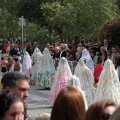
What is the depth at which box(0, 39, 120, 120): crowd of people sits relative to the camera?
465 cm

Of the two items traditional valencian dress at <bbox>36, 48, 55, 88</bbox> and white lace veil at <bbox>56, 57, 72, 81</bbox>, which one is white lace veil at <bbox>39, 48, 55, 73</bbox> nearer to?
traditional valencian dress at <bbox>36, 48, 55, 88</bbox>

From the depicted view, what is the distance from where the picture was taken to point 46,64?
2122 centimetres

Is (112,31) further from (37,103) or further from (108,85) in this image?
(108,85)

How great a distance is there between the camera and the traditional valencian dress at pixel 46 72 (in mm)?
20739

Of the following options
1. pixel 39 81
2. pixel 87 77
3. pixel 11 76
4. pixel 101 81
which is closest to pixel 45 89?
pixel 39 81

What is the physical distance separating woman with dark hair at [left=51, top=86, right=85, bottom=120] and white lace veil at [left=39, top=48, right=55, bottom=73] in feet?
52.4

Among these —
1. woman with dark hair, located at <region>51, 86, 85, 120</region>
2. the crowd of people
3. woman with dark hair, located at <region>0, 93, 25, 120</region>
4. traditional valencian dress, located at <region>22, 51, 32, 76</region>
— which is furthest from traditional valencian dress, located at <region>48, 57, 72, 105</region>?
woman with dark hair, located at <region>0, 93, 25, 120</region>

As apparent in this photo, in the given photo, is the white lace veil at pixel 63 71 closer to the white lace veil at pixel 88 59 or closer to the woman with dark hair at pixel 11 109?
the white lace veil at pixel 88 59

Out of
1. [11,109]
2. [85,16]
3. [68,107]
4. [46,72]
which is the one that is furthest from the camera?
[85,16]

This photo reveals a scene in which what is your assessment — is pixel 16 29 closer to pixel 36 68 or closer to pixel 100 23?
pixel 100 23

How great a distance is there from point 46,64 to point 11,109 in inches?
653

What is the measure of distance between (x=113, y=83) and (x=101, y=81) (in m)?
0.31

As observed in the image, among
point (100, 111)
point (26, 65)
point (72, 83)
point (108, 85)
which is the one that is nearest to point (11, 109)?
point (100, 111)

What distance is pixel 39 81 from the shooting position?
69.4 feet
